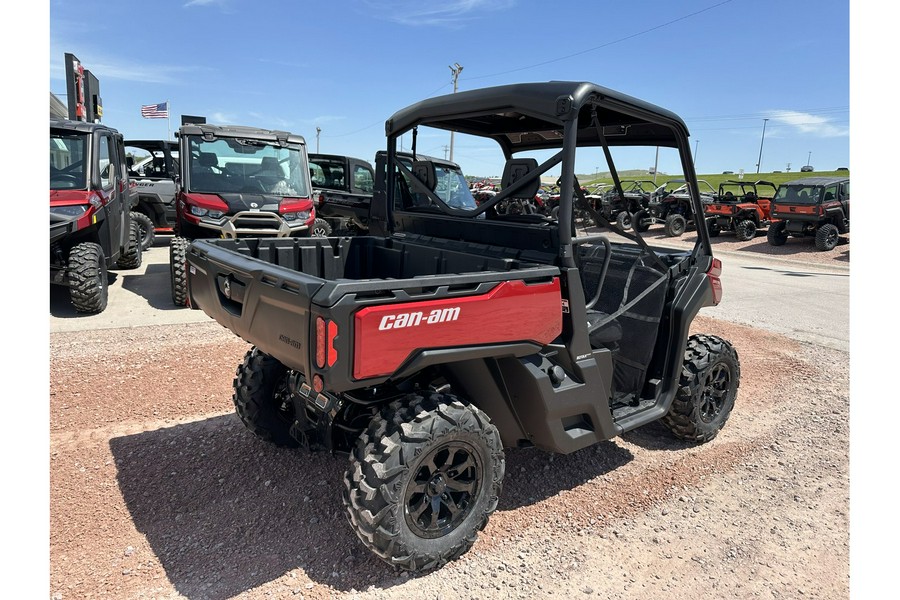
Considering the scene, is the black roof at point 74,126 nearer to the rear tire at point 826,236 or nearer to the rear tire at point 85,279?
the rear tire at point 85,279

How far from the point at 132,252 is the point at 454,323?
905 centimetres

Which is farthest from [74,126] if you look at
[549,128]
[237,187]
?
[549,128]

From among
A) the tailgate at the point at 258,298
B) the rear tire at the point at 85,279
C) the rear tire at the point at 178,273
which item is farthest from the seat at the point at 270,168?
the tailgate at the point at 258,298

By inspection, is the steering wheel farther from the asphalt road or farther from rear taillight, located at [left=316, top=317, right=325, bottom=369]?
rear taillight, located at [left=316, top=317, right=325, bottom=369]

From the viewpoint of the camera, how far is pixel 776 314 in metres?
8.27

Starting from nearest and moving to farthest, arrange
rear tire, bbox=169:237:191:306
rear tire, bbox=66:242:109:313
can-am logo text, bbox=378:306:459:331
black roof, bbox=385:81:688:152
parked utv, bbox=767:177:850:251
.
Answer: can-am logo text, bbox=378:306:459:331 < black roof, bbox=385:81:688:152 < rear tire, bbox=66:242:109:313 < rear tire, bbox=169:237:191:306 < parked utv, bbox=767:177:850:251

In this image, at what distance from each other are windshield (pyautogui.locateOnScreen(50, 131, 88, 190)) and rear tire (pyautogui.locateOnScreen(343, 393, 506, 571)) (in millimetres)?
6497

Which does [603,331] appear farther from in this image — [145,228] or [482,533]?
[145,228]

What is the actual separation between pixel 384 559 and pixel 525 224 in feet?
5.92

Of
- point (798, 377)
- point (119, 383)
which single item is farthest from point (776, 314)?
point (119, 383)

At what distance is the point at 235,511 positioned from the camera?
9.84ft

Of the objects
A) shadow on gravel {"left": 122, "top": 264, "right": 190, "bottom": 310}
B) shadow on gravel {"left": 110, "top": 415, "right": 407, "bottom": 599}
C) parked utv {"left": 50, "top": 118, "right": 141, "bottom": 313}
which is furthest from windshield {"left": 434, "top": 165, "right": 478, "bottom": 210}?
shadow on gravel {"left": 110, "top": 415, "right": 407, "bottom": 599}

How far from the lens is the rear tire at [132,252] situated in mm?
9500

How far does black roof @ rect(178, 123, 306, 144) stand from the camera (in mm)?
8305
